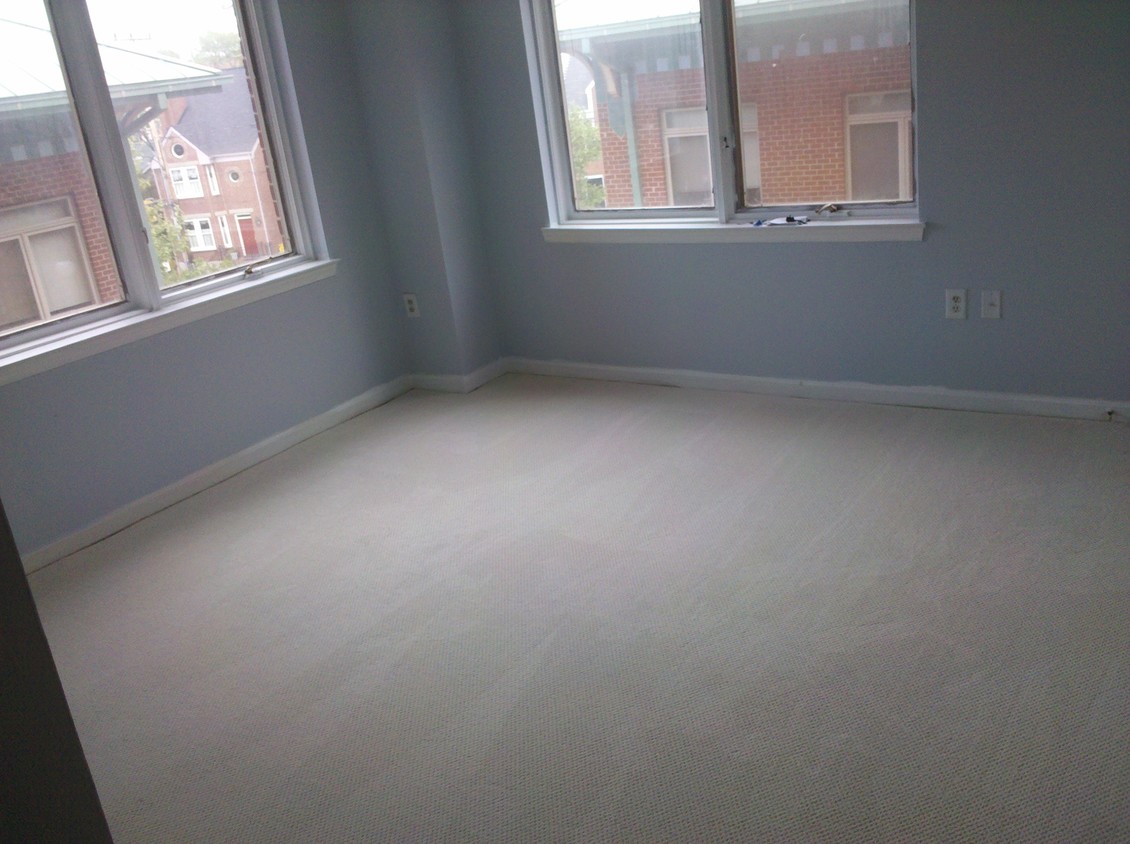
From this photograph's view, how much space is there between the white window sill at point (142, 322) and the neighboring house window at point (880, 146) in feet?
6.84

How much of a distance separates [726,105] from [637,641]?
218 cm

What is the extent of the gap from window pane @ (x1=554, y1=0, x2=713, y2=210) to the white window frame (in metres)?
1.12

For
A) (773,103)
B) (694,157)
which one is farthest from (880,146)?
(694,157)

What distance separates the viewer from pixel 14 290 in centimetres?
321

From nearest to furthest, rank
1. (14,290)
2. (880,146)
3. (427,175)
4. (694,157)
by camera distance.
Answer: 1. (14,290)
2. (880,146)
3. (694,157)
4. (427,175)

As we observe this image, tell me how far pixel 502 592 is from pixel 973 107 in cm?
215

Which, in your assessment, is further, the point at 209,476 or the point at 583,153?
the point at 583,153

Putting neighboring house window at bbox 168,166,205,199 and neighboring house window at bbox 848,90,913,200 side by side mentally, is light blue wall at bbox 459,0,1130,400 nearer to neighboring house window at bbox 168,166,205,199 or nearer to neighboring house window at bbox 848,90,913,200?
neighboring house window at bbox 848,90,913,200

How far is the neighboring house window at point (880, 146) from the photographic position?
350 cm

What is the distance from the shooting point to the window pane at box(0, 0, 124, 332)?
3135 millimetres

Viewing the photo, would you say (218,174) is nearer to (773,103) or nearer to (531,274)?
(531,274)

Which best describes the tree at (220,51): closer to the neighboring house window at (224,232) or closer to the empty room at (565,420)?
the empty room at (565,420)

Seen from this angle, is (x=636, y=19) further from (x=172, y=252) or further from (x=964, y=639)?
(x=964, y=639)

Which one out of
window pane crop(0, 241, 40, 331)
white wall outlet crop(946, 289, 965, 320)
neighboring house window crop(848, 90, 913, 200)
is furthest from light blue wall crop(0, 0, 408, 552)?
white wall outlet crop(946, 289, 965, 320)
